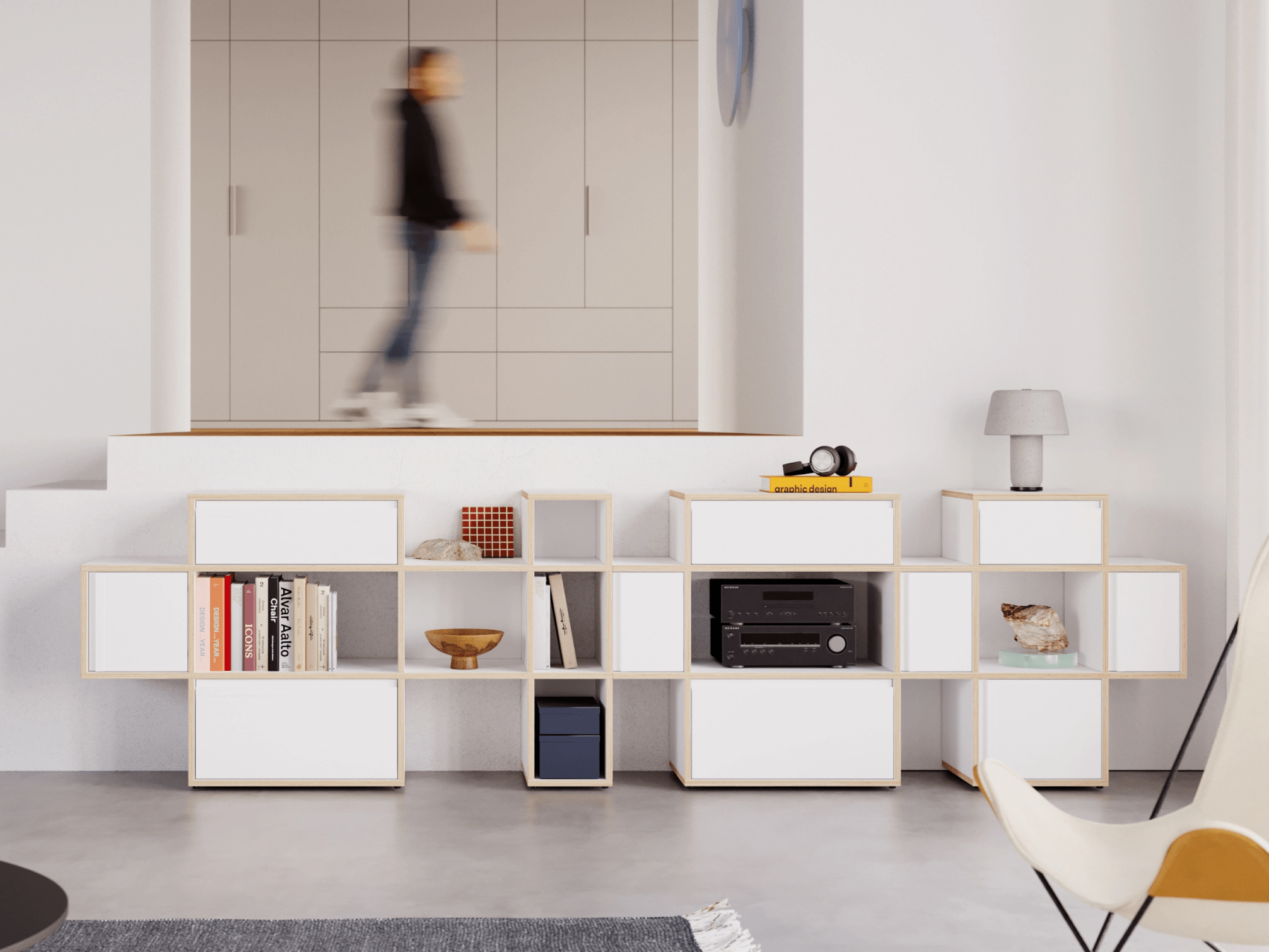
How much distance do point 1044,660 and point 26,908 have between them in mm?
3226

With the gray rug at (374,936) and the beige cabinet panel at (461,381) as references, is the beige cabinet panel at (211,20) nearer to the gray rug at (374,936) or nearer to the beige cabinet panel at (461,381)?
the beige cabinet panel at (461,381)

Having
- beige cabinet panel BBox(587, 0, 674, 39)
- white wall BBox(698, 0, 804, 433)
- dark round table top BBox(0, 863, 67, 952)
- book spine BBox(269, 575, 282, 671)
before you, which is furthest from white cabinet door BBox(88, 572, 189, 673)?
beige cabinet panel BBox(587, 0, 674, 39)

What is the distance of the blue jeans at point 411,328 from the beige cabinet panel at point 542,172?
511 mm

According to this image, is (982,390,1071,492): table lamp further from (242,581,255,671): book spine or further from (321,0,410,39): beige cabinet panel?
(321,0,410,39): beige cabinet panel

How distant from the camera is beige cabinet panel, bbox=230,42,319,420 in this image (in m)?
6.92

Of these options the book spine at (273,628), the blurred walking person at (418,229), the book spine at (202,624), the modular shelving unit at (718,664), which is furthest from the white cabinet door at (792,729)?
the blurred walking person at (418,229)

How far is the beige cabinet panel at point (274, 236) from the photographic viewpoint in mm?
6922

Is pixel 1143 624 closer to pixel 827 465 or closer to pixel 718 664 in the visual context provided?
pixel 827 465

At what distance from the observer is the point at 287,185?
696 cm

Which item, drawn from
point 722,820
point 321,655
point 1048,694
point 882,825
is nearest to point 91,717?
point 321,655

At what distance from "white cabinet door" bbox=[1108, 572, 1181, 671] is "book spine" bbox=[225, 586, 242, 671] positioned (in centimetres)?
292

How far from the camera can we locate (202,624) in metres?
3.89

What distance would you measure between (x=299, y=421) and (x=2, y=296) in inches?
87.1

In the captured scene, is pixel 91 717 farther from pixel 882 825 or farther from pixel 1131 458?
pixel 1131 458
